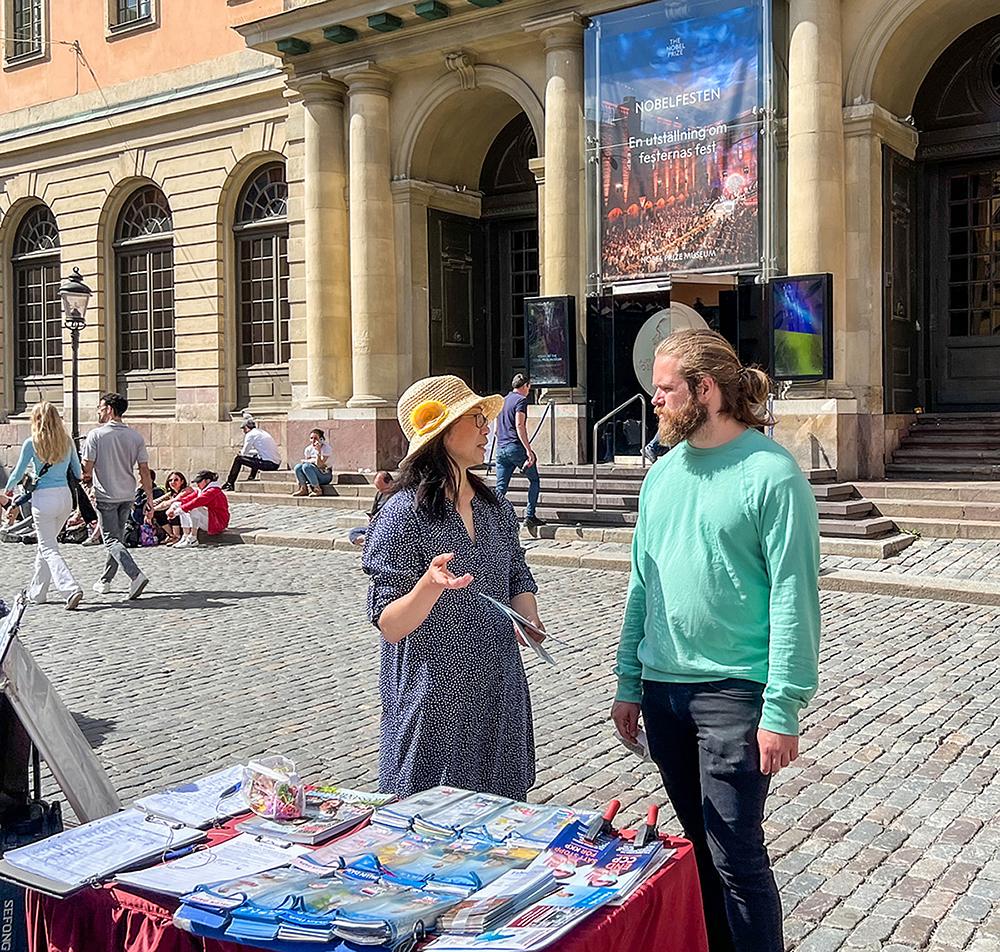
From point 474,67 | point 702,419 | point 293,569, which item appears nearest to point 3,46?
point 474,67

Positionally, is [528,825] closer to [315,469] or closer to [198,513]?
[198,513]

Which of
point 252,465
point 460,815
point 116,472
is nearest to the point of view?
point 460,815

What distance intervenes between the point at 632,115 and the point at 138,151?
40.6ft

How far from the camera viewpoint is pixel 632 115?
17234 millimetres

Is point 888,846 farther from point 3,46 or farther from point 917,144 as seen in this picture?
point 3,46

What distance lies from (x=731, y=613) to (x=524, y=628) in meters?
0.73

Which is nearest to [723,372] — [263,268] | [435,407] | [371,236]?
[435,407]

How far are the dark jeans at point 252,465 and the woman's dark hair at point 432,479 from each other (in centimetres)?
1779

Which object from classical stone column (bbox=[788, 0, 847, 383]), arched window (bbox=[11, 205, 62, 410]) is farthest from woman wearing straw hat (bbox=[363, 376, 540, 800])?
arched window (bbox=[11, 205, 62, 410])

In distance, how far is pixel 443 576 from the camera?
3162mm

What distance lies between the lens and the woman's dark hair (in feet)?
11.3

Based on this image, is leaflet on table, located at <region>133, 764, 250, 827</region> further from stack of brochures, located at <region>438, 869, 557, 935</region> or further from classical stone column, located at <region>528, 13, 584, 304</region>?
classical stone column, located at <region>528, 13, 584, 304</region>

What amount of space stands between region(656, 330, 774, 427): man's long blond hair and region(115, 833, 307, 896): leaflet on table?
152 centimetres

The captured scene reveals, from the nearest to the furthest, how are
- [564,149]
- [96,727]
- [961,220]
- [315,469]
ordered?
[96,727]
[564,149]
[961,220]
[315,469]
